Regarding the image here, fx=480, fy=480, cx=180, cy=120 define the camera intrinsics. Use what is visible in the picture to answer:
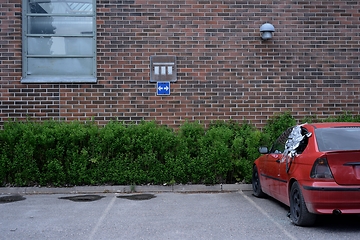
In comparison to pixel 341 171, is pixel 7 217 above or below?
below

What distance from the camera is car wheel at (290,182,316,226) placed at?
660 cm

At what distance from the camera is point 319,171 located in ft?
21.1

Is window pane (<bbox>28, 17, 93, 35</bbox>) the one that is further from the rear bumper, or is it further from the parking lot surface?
the rear bumper

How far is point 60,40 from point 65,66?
0.67 m

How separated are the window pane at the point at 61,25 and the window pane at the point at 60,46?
0.18 meters

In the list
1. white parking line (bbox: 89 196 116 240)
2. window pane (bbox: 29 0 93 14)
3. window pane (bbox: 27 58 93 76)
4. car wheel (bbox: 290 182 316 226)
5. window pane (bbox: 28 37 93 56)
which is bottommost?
white parking line (bbox: 89 196 116 240)

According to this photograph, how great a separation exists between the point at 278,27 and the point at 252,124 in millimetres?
2556

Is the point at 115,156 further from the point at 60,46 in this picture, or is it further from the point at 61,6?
the point at 61,6

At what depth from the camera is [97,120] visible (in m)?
11.9

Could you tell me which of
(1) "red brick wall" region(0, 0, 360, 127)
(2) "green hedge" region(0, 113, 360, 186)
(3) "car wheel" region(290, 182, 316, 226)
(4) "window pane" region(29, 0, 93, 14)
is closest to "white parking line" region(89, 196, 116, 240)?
(2) "green hedge" region(0, 113, 360, 186)

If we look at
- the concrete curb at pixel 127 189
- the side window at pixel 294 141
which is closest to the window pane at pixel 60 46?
the concrete curb at pixel 127 189

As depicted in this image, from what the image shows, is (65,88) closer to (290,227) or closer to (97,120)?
(97,120)

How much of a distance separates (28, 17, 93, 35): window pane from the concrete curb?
3997 mm

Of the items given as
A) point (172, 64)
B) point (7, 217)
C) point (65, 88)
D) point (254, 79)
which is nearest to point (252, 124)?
point (254, 79)
